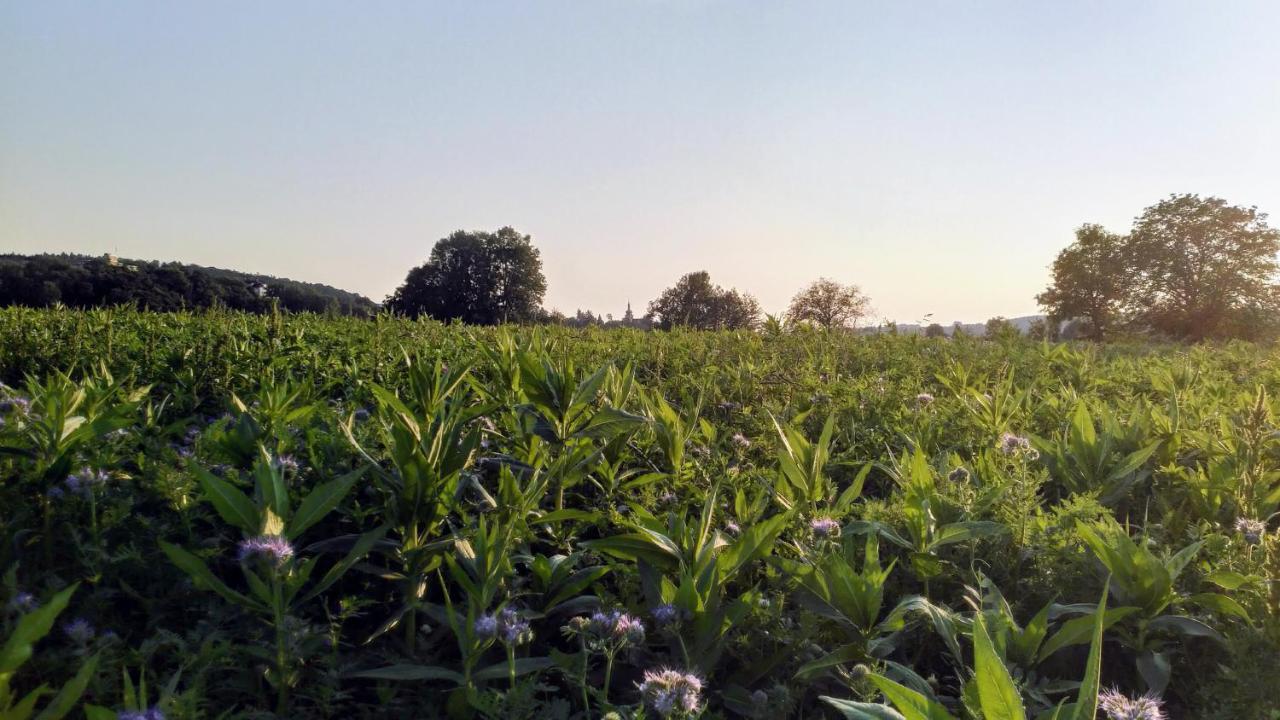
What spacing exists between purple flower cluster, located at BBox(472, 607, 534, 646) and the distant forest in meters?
16.8

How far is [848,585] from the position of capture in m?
1.86

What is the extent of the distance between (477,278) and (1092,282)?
50.8m

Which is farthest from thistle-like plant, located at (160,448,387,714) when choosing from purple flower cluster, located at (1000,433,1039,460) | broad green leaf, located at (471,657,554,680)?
purple flower cluster, located at (1000,433,1039,460)

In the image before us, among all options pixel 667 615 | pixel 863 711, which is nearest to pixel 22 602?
pixel 667 615

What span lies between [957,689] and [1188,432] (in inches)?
95.0

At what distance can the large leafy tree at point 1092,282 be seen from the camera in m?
45.0

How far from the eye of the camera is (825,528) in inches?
86.1

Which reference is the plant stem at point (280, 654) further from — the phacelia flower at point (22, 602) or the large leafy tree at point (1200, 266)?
the large leafy tree at point (1200, 266)

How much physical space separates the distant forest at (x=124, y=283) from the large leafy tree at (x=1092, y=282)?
43.5 meters

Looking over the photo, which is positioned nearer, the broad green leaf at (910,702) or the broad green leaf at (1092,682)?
the broad green leaf at (1092,682)

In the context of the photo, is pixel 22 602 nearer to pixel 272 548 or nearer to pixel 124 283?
pixel 272 548

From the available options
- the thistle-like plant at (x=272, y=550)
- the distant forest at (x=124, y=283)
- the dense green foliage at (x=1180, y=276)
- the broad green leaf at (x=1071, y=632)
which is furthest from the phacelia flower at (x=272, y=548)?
the dense green foliage at (x=1180, y=276)

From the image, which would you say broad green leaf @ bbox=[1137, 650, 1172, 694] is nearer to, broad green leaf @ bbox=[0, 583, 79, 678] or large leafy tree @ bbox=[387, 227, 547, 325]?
broad green leaf @ bbox=[0, 583, 79, 678]

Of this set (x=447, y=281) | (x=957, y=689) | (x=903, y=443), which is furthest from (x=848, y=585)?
(x=447, y=281)
